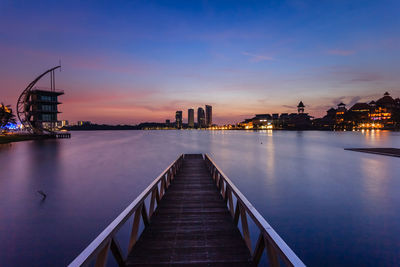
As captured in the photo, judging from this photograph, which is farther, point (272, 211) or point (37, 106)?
point (37, 106)

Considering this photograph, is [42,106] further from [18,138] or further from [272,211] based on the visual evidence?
[272,211]

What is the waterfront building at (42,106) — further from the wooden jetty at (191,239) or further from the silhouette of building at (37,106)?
the wooden jetty at (191,239)

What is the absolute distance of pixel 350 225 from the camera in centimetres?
1050

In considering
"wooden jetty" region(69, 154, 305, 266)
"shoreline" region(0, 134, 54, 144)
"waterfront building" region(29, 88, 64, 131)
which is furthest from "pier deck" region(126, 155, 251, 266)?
"waterfront building" region(29, 88, 64, 131)

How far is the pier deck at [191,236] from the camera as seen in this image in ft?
16.6

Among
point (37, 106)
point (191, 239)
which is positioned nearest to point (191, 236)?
point (191, 239)

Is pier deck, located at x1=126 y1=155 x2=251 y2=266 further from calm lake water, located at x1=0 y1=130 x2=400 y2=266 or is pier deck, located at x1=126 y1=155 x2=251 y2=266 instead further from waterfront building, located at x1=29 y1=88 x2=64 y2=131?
waterfront building, located at x1=29 y1=88 x2=64 y2=131

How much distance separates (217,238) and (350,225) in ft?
26.5

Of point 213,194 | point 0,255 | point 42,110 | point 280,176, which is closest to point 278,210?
point 213,194

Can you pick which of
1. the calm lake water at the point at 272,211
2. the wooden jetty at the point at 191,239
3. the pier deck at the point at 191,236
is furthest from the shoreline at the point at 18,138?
the wooden jetty at the point at 191,239

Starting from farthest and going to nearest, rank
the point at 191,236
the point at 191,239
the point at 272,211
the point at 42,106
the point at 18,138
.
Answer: the point at 42,106, the point at 18,138, the point at 272,211, the point at 191,236, the point at 191,239

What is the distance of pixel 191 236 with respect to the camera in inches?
241

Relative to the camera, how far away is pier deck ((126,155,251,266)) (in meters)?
5.06

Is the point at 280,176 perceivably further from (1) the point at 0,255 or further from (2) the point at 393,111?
(2) the point at 393,111
